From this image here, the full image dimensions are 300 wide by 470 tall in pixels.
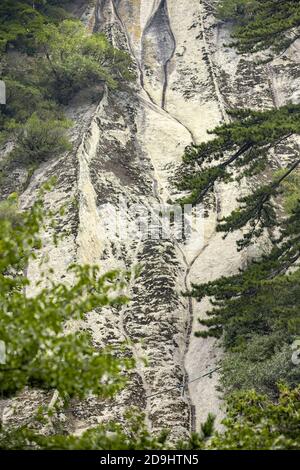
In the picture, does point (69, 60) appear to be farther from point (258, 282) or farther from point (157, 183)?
point (258, 282)

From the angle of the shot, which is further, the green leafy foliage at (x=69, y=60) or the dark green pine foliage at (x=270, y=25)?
the green leafy foliage at (x=69, y=60)

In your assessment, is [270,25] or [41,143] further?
[41,143]

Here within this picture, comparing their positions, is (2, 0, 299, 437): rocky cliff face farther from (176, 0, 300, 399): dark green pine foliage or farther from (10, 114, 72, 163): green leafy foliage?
(176, 0, 300, 399): dark green pine foliage

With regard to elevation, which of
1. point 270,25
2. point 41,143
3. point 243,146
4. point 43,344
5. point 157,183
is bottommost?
point 43,344

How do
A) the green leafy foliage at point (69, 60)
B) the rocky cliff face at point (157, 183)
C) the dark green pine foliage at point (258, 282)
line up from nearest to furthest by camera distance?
the dark green pine foliage at point (258, 282), the rocky cliff face at point (157, 183), the green leafy foliage at point (69, 60)

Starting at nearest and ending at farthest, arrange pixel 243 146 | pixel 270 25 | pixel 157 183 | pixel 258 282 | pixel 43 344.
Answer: pixel 43 344 < pixel 258 282 < pixel 243 146 < pixel 270 25 < pixel 157 183

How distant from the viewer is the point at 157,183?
37.0 m

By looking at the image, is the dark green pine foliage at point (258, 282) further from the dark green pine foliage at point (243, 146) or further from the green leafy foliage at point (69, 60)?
the green leafy foliage at point (69, 60)

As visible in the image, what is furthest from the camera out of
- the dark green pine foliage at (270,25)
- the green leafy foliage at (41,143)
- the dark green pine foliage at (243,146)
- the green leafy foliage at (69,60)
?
the green leafy foliage at (69,60)

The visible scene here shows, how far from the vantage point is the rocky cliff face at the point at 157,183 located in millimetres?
25859

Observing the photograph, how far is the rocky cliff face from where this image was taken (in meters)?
25.9

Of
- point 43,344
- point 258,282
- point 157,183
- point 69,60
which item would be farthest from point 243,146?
point 69,60

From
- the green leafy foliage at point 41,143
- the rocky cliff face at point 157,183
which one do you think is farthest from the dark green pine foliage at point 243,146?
the green leafy foliage at point 41,143

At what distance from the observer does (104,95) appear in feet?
136
